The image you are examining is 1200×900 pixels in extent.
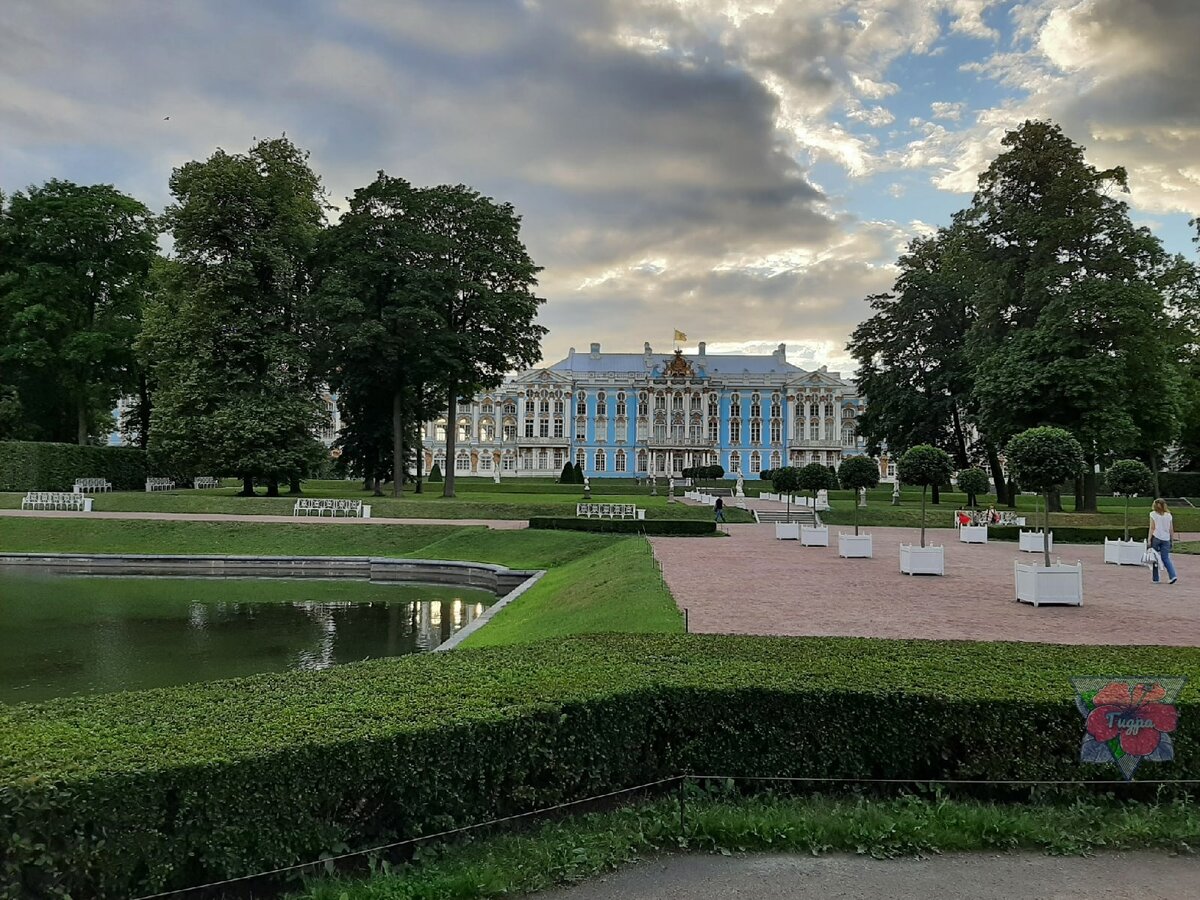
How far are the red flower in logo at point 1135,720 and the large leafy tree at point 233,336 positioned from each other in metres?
28.2

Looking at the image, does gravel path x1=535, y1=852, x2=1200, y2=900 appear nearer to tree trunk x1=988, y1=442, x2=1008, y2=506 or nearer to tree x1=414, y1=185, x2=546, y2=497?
tree x1=414, y1=185, x2=546, y2=497

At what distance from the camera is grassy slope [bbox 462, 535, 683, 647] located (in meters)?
8.91

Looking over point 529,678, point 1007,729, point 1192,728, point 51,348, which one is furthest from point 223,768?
point 51,348

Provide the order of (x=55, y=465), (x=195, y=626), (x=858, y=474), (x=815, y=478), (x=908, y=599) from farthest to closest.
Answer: (x=55, y=465)
(x=815, y=478)
(x=858, y=474)
(x=195, y=626)
(x=908, y=599)

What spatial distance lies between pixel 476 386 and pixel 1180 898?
105 feet

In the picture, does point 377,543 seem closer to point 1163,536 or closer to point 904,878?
point 1163,536

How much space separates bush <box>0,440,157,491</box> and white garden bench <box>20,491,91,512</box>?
4306 mm

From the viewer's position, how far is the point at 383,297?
103ft

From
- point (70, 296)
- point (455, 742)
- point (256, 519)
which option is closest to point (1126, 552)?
point (455, 742)

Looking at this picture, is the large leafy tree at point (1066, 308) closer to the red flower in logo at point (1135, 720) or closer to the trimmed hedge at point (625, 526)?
the trimmed hedge at point (625, 526)

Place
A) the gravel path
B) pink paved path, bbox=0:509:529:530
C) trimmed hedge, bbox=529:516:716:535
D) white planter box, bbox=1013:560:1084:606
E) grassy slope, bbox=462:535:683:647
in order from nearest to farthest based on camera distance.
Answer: the gravel path < grassy slope, bbox=462:535:683:647 < white planter box, bbox=1013:560:1084:606 < trimmed hedge, bbox=529:516:716:535 < pink paved path, bbox=0:509:529:530

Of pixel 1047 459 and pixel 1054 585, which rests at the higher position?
pixel 1047 459

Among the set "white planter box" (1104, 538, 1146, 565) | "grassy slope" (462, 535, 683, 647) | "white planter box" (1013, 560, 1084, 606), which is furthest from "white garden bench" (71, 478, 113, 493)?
"white planter box" (1104, 538, 1146, 565)

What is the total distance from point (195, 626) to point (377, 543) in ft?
30.0
